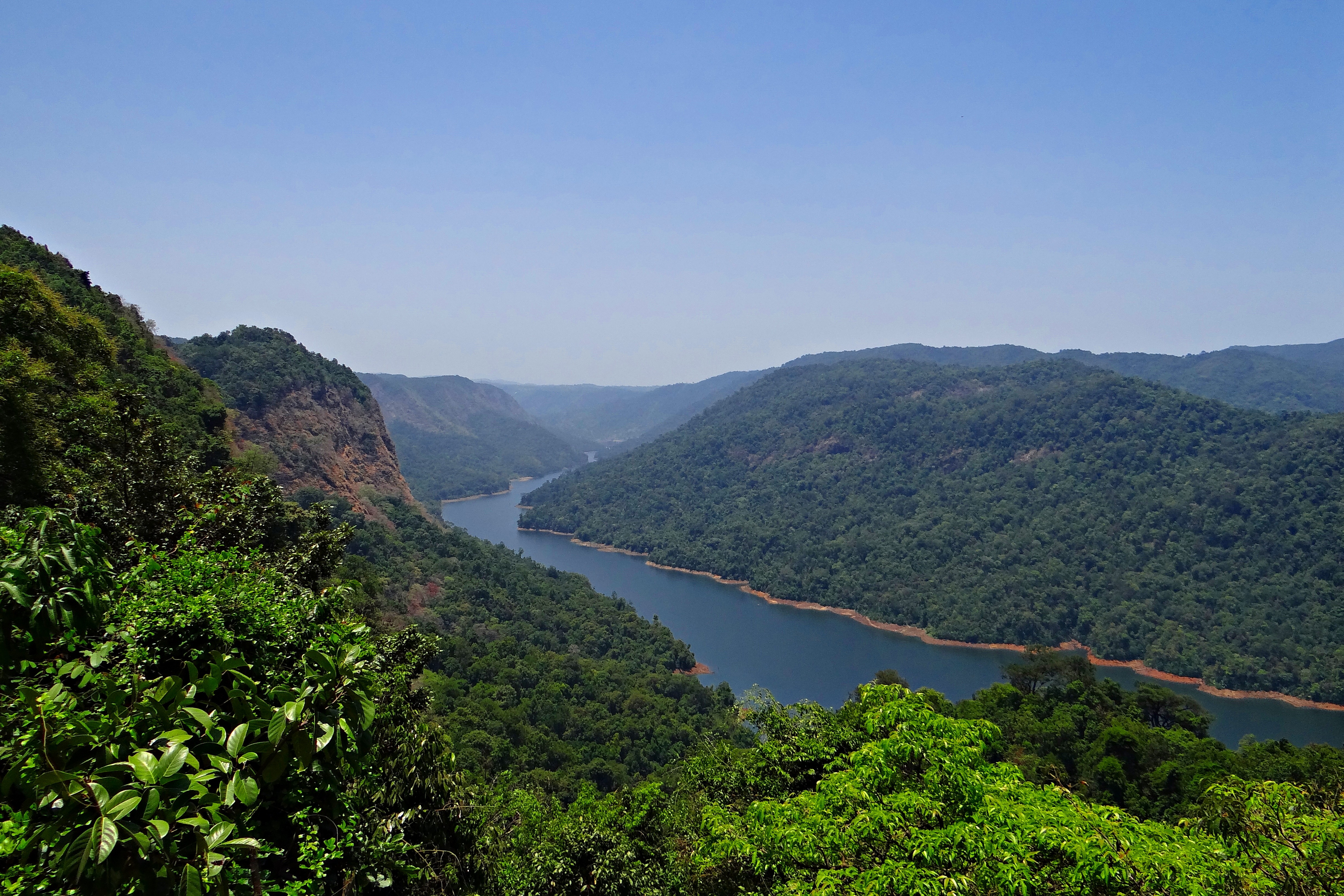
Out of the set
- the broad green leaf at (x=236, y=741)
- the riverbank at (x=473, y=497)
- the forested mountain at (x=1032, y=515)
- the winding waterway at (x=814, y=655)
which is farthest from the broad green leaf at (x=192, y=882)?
the riverbank at (x=473, y=497)

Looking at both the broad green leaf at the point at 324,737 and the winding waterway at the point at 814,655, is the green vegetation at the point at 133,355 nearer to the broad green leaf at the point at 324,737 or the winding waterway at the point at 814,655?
the broad green leaf at the point at 324,737

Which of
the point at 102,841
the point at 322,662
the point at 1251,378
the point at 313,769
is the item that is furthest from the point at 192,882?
the point at 1251,378

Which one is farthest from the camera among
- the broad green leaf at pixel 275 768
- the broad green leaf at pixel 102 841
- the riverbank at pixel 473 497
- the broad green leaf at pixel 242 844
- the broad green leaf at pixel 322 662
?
the riverbank at pixel 473 497

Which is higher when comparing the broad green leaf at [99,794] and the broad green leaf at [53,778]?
the broad green leaf at [53,778]

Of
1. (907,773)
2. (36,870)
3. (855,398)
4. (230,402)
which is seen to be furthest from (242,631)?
(855,398)

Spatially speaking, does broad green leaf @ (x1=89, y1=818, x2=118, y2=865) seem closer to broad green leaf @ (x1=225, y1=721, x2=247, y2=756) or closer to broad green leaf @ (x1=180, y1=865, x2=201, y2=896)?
broad green leaf @ (x1=180, y1=865, x2=201, y2=896)

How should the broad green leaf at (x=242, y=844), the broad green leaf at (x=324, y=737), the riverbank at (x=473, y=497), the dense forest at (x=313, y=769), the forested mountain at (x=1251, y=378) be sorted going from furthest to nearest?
1. the forested mountain at (x=1251, y=378)
2. the riverbank at (x=473, y=497)
3. the broad green leaf at (x=324, y=737)
4. the dense forest at (x=313, y=769)
5. the broad green leaf at (x=242, y=844)

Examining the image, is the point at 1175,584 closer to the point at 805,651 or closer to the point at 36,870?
the point at 805,651
